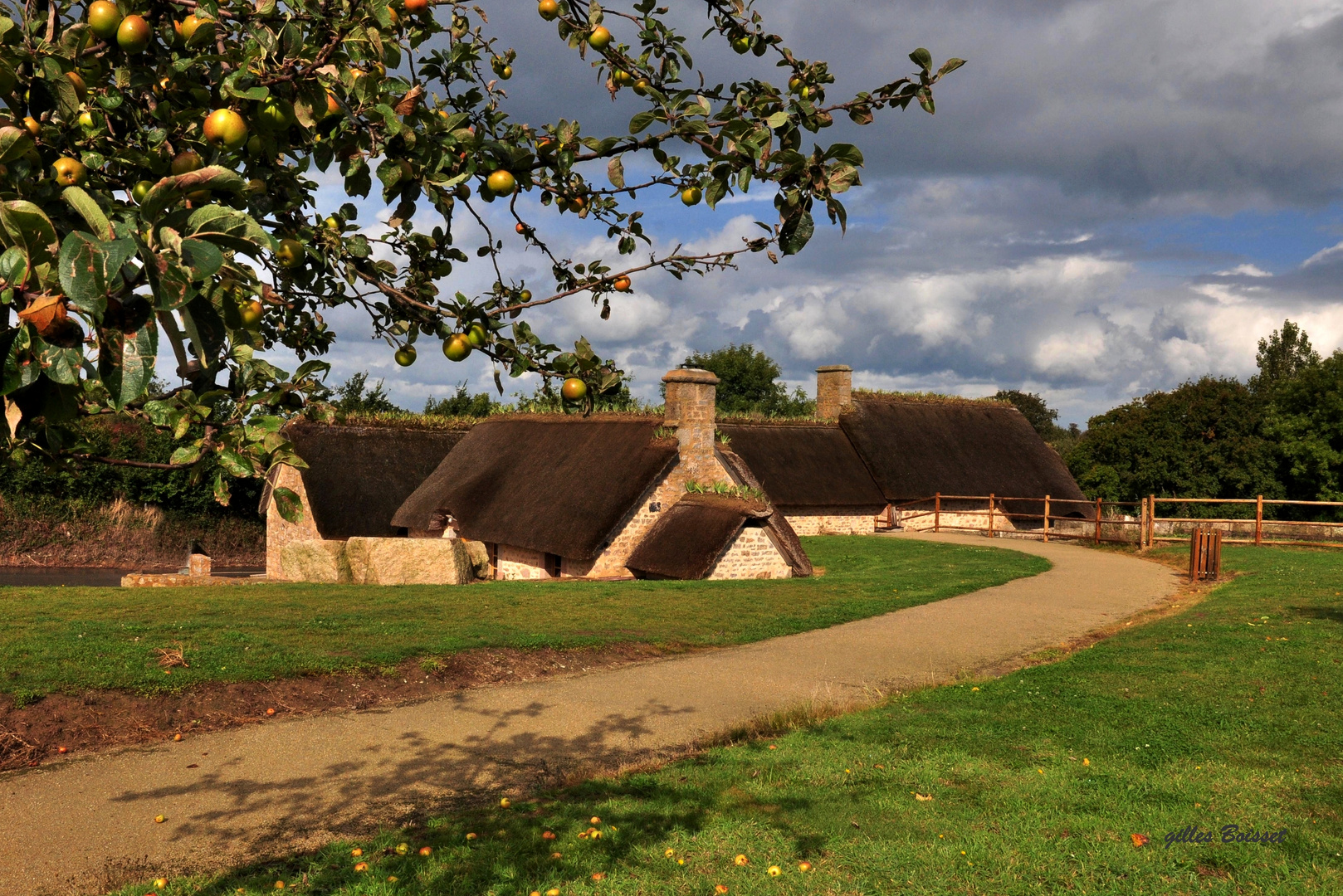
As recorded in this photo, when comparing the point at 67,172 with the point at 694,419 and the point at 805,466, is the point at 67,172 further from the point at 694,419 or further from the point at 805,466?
the point at 805,466

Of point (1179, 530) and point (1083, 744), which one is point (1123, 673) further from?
point (1179, 530)

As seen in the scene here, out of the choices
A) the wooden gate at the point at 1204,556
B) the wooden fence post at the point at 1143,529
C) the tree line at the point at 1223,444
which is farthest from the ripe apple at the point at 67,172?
the tree line at the point at 1223,444

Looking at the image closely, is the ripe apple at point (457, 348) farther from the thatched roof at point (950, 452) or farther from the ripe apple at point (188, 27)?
the thatched roof at point (950, 452)

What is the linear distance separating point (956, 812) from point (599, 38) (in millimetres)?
5203

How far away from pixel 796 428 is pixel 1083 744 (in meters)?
27.8

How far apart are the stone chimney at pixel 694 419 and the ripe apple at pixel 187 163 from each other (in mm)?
19028

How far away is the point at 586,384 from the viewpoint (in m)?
3.57

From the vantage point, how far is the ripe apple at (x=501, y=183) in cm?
337

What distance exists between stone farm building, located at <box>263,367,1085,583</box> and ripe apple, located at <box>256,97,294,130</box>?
16.6m

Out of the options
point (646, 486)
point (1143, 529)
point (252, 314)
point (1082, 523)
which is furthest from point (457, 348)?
point (1082, 523)

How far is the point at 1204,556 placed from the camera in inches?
789

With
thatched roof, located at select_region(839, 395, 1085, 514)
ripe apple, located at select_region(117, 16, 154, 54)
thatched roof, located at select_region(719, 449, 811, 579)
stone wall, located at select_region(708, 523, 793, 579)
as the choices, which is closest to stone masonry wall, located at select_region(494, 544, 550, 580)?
stone wall, located at select_region(708, 523, 793, 579)

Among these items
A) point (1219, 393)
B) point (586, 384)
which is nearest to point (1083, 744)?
point (586, 384)

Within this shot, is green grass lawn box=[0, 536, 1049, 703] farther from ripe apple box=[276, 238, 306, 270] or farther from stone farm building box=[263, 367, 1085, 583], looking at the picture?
ripe apple box=[276, 238, 306, 270]
